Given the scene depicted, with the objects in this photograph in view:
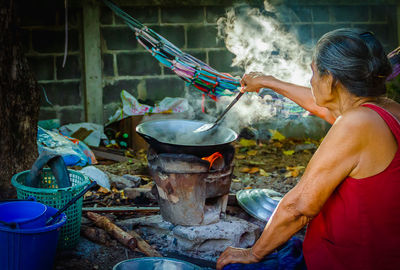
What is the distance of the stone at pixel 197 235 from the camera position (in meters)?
3.37

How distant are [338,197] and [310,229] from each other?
0.25 m

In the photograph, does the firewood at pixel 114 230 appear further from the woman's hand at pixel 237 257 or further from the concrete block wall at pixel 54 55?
the concrete block wall at pixel 54 55

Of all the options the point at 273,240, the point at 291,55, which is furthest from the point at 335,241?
the point at 291,55

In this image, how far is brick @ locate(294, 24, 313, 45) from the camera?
274 inches

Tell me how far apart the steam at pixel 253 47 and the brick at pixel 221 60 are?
97 mm

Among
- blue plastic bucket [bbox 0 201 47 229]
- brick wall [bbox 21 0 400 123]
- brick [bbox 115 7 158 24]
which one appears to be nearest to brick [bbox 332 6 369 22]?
brick wall [bbox 21 0 400 123]

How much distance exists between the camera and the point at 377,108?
1.84 meters

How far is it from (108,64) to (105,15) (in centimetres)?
73

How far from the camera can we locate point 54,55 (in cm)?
657

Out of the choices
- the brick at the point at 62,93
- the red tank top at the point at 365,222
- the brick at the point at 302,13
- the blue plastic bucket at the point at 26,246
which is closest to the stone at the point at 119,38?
the brick at the point at 62,93

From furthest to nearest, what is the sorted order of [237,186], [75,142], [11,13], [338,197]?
[75,142]
[237,186]
[11,13]
[338,197]

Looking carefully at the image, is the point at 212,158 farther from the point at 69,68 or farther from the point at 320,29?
the point at 320,29

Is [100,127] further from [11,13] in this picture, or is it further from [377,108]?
[377,108]

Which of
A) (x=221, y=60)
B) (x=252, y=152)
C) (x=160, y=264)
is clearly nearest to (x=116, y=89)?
(x=221, y=60)
